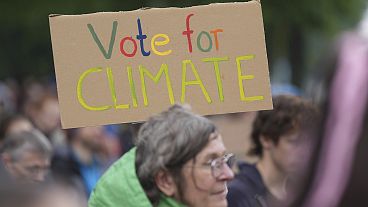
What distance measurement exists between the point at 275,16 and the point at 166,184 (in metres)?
15.5

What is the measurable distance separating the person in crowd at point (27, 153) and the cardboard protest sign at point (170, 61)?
2.52 m

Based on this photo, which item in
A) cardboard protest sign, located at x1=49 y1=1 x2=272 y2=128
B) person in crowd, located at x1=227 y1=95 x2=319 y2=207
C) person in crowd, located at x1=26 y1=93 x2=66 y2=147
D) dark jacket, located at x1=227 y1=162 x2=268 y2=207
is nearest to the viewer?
cardboard protest sign, located at x1=49 y1=1 x2=272 y2=128

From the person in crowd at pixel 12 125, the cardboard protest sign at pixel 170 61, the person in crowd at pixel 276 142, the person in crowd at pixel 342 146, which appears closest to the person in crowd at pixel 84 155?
the person in crowd at pixel 12 125

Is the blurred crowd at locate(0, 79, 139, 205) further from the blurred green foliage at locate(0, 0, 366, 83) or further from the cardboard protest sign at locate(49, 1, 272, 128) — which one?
the blurred green foliage at locate(0, 0, 366, 83)

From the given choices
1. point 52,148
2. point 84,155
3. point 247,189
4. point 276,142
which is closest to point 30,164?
point 52,148

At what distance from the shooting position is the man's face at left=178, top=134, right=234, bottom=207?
3387 millimetres

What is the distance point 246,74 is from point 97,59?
487 mm

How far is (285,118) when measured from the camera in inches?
198

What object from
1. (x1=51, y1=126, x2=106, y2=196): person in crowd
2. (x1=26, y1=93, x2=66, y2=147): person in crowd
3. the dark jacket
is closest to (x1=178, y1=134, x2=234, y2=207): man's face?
the dark jacket

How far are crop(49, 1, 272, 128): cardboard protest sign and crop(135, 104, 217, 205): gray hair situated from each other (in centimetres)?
24

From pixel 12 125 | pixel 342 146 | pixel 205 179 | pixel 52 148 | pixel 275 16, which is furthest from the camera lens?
pixel 275 16

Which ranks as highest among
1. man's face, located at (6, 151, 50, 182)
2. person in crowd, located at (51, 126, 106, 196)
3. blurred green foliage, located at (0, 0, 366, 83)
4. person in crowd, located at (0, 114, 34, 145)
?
blurred green foliage, located at (0, 0, 366, 83)

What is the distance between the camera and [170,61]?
366cm

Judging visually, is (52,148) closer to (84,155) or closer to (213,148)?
(84,155)
